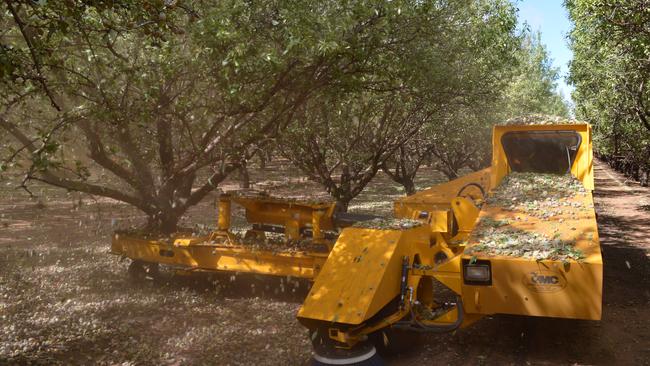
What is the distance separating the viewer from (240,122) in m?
10.0

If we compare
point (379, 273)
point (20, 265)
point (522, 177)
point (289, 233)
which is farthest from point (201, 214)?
point (379, 273)

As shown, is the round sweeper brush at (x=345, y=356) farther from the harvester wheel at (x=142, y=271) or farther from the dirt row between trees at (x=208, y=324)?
the harvester wheel at (x=142, y=271)

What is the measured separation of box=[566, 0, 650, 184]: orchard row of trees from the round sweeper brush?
323 inches

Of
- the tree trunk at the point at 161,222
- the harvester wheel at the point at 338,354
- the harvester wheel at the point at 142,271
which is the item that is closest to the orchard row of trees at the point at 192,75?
the tree trunk at the point at 161,222

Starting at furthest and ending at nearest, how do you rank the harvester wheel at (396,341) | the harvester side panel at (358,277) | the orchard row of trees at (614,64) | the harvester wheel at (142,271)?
the orchard row of trees at (614,64) → the harvester wheel at (142,271) → the harvester wheel at (396,341) → the harvester side panel at (358,277)

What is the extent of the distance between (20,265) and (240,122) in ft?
17.3

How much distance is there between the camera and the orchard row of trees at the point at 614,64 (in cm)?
1050

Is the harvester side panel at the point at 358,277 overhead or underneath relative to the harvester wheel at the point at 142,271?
overhead

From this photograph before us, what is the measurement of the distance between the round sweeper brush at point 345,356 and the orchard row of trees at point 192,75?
3.24 meters

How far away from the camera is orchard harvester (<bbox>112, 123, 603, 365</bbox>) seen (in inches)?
206

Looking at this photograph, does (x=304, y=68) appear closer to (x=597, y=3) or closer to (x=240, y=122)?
(x=240, y=122)

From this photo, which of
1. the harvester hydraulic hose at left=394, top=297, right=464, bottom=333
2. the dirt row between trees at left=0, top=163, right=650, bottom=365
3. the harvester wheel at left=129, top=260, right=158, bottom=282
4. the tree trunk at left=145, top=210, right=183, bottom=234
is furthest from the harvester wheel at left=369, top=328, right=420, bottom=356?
the tree trunk at left=145, top=210, right=183, bottom=234

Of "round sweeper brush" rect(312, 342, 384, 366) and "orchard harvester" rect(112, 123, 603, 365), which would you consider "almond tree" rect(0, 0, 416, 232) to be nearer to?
"orchard harvester" rect(112, 123, 603, 365)

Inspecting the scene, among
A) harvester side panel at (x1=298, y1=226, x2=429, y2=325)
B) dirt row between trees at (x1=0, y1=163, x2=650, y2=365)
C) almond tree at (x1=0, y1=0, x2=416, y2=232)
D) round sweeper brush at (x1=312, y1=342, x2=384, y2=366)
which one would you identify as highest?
almond tree at (x1=0, y1=0, x2=416, y2=232)
